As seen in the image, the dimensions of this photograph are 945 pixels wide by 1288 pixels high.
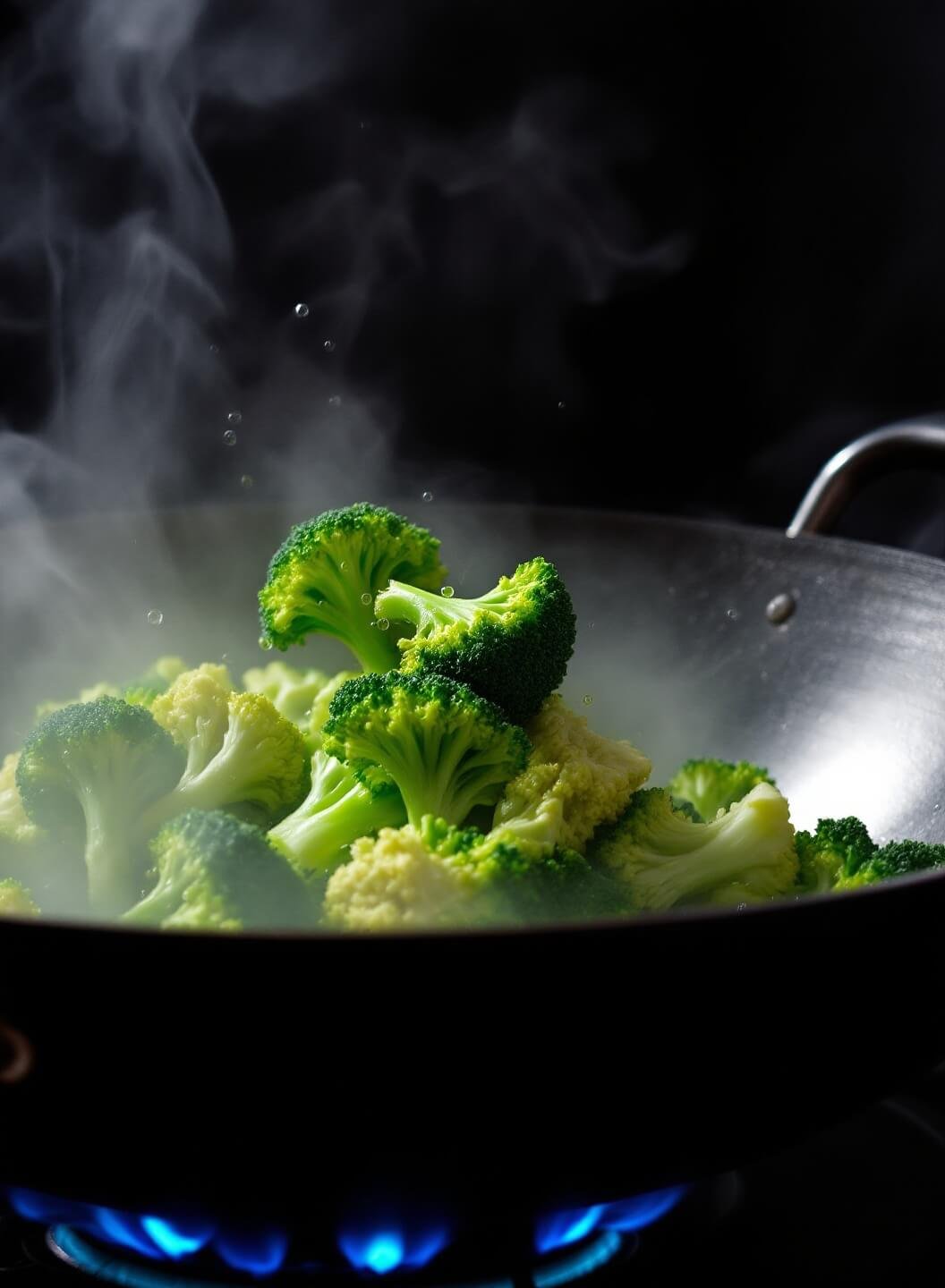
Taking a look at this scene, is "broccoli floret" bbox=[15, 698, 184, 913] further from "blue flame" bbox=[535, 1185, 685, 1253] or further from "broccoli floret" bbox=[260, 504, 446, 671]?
"blue flame" bbox=[535, 1185, 685, 1253]

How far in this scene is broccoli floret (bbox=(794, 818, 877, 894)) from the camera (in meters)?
1.37

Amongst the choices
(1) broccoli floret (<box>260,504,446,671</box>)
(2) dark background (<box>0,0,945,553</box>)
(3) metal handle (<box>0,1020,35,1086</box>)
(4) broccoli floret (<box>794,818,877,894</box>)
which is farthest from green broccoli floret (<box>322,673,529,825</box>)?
(2) dark background (<box>0,0,945,553</box>)

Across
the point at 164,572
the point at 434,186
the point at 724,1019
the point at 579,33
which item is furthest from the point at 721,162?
the point at 724,1019

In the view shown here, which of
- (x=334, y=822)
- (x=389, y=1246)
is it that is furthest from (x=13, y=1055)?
(x=334, y=822)

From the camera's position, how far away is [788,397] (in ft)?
9.72

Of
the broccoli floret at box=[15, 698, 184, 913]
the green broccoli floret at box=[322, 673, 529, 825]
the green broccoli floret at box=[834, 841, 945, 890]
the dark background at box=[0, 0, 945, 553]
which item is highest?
the dark background at box=[0, 0, 945, 553]

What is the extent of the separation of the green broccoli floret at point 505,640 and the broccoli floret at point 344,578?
3.5 inches

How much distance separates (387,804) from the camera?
4.22 ft

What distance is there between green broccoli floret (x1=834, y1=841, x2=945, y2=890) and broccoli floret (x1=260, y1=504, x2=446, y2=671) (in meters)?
0.55

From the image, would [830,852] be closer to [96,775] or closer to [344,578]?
[344,578]

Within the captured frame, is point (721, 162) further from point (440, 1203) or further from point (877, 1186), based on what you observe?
→ point (440, 1203)

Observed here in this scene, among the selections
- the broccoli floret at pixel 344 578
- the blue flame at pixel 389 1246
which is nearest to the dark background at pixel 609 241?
the broccoli floret at pixel 344 578

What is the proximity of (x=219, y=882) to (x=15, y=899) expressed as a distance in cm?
28

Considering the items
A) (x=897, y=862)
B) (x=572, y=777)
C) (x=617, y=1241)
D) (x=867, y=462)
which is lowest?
(x=617, y=1241)
